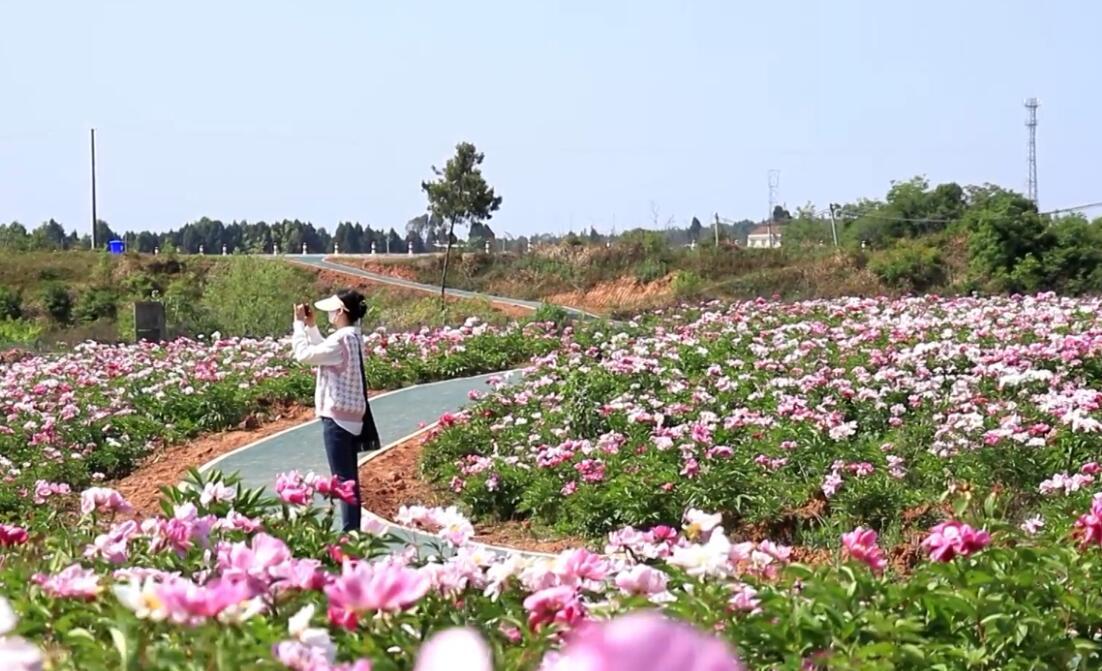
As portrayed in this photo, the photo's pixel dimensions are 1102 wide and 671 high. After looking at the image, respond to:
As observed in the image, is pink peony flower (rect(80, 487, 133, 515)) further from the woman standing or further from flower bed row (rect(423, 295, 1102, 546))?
the woman standing

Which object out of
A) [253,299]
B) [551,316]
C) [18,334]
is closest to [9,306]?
[18,334]

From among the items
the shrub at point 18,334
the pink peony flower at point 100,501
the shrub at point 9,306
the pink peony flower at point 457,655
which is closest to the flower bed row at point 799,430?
the pink peony flower at point 100,501

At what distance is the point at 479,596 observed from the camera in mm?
2830

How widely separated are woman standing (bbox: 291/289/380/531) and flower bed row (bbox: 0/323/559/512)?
2230 mm

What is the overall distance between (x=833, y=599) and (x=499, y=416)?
7.72 m

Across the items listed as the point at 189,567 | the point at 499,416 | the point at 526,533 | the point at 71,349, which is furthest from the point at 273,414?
the point at 189,567

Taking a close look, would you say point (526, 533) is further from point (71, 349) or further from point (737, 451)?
point (71, 349)

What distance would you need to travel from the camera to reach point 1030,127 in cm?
5272

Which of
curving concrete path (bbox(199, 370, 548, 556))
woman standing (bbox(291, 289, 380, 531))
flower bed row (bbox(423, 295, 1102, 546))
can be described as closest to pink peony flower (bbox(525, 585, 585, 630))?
flower bed row (bbox(423, 295, 1102, 546))

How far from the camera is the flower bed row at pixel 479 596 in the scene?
1973mm

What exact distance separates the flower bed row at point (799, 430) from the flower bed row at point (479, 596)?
685 mm

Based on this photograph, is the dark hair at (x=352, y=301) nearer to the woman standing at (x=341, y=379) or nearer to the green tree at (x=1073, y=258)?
the woman standing at (x=341, y=379)

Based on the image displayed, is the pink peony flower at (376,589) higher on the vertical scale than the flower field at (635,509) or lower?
higher

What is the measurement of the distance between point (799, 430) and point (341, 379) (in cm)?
300
